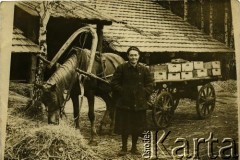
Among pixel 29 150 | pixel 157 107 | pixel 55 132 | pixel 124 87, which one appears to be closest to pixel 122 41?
pixel 124 87

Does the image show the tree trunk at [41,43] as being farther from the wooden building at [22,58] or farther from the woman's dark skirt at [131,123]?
the woman's dark skirt at [131,123]

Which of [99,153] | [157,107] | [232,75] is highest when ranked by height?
[232,75]

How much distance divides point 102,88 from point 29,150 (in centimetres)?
113

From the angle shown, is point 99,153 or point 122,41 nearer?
point 99,153

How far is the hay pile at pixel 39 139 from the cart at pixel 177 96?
36.1 inches

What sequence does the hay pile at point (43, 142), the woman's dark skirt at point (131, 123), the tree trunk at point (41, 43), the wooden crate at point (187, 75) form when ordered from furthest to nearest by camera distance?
the wooden crate at point (187, 75)
the tree trunk at point (41, 43)
the woman's dark skirt at point (131, 123)
the hay pile at point (43, 142)

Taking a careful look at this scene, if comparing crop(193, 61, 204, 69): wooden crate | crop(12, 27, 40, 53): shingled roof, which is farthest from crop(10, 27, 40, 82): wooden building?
crop(193, 61, 204, 69): wooden crate

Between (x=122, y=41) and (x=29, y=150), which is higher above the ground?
(x=122, y=41)

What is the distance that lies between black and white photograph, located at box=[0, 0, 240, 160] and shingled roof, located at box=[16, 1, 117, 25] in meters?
0.01

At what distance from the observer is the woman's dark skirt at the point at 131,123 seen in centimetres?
483

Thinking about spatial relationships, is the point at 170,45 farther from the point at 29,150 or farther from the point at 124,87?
the point at 29,150

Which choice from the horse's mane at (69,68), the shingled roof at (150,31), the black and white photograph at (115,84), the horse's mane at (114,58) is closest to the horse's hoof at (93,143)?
the black and white photograph at (115,84)

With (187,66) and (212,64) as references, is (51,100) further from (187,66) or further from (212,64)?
(212,64)

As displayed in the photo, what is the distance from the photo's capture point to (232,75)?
5.00m
